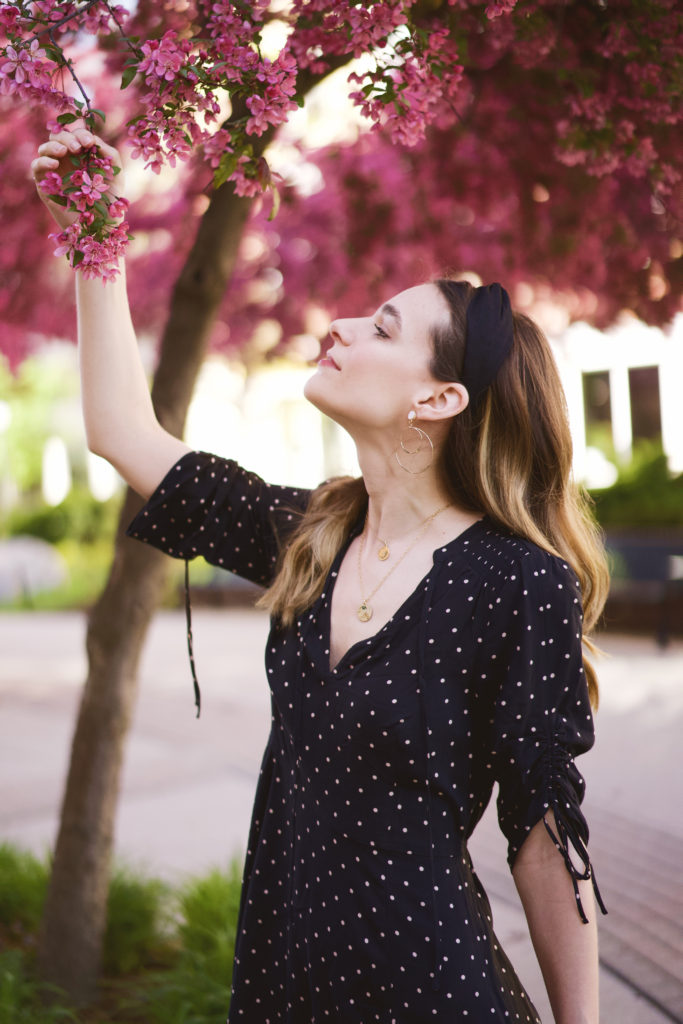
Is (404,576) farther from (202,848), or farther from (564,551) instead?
(202,848)

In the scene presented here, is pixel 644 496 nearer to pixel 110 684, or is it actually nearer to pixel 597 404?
pixel 597 404

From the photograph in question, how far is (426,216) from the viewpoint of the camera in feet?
13.4

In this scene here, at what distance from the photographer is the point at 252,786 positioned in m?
5.64

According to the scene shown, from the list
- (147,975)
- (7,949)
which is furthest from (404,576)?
(7,949)

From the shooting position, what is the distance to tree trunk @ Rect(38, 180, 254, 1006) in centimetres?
308

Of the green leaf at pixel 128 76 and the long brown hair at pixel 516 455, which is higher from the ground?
the green leaf at pixel 128 76

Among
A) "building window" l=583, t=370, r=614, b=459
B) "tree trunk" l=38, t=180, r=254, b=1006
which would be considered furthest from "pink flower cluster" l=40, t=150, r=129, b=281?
"building window" l=583, t=370, r=614, b=459

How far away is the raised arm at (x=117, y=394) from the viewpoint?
6.50 ft

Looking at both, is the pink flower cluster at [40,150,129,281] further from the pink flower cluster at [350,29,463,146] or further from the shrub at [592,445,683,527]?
the shrub at [592,445,683,527]

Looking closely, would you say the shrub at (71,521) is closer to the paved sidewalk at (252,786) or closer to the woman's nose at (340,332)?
the paved sidewalk at (252,786)

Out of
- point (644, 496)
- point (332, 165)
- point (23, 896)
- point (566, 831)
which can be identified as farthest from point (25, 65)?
point (644, 496)

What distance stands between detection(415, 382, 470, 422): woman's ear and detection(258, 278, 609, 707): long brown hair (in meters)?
0.02

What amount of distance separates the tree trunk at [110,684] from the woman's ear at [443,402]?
1.30 metres

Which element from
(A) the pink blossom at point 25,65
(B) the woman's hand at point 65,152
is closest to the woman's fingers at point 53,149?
(B) the woman's hand at point 65,152
